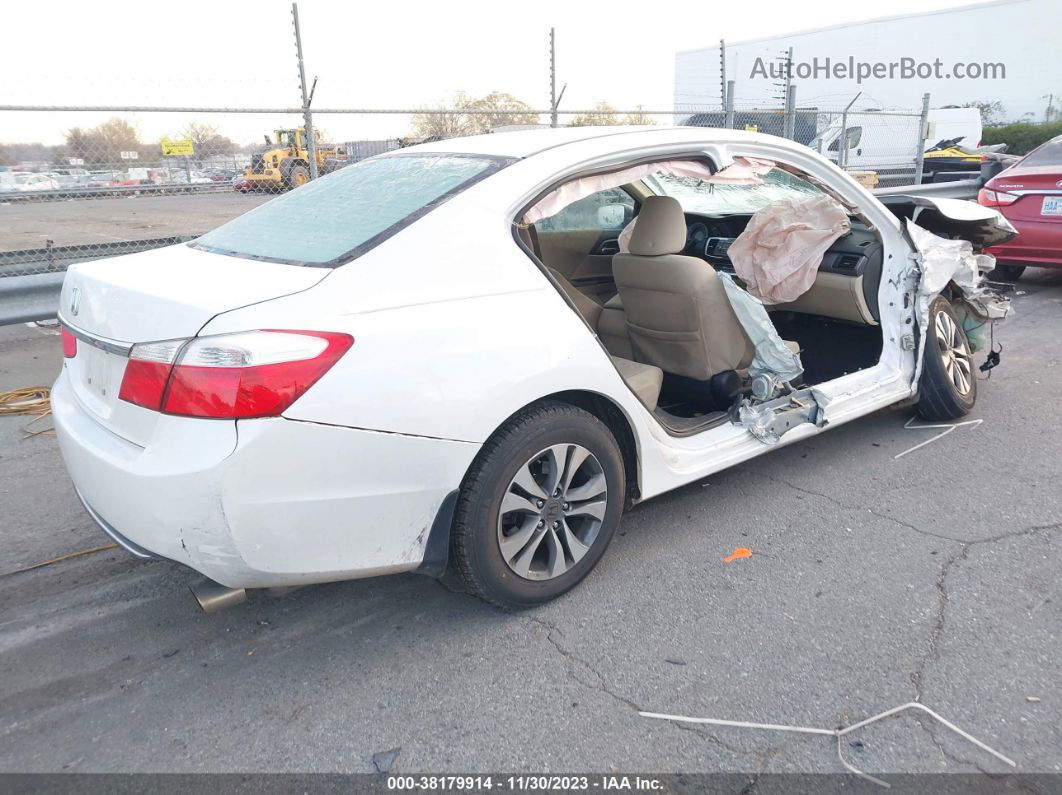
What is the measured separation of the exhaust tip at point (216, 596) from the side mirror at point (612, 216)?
11.1 ft

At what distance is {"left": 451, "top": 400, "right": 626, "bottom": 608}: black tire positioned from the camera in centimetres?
260

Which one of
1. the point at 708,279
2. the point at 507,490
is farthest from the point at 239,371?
the point at 708,279

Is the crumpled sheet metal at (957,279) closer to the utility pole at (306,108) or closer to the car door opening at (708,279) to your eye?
the car door opening at (708,279)

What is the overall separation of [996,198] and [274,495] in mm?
7838

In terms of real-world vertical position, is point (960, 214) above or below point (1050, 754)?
above

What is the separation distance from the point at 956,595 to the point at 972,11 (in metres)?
38.4

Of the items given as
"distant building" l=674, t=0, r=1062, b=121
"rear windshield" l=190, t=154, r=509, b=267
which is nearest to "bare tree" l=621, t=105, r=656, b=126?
"rear windshield" l=190, t=154, r=509, b=267

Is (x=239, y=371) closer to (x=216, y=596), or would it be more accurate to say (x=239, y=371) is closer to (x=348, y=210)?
(x=216, y=596)

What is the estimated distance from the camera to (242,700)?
249 cm

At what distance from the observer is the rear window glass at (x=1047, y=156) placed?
8.00 meters

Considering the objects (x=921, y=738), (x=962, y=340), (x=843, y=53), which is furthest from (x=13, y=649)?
(x=843, y=53)

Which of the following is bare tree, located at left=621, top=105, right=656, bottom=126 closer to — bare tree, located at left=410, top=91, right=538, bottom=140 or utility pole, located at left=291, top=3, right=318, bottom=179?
bare tree, located at left=410, top=91, right=538, bottom=140

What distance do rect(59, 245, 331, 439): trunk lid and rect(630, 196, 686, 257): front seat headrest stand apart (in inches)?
66.3

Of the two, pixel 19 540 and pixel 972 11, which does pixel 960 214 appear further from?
pixel 972 11
